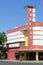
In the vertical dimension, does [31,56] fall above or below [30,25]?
below

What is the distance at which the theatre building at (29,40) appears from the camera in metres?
69.4

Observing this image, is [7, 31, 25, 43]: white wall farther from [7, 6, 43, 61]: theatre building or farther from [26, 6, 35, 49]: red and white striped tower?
[26, 6, 35, 49]: red and white striped tower

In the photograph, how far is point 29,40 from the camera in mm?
69750

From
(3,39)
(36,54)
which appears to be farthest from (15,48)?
(3,39)

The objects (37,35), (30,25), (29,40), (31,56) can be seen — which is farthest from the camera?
(31,56)

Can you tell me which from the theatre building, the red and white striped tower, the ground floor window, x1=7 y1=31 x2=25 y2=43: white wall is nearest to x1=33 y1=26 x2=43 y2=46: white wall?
the theatre building

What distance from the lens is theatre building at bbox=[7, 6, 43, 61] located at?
69375mm

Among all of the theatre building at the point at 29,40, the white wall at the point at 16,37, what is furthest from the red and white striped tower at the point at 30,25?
the white wall at the point at 16,37

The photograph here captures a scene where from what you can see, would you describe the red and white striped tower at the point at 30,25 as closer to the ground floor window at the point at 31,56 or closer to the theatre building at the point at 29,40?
the theatre building at the point at 29,40

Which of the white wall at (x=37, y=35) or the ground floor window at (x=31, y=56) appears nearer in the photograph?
the white wall at (x=37, y=35)

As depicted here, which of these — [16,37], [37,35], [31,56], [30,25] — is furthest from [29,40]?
[16,37]

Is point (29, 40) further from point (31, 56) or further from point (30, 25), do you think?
point (31, 56)

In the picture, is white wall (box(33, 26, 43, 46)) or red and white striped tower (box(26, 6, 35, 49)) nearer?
white wall (box(33, 26, 43, 46))

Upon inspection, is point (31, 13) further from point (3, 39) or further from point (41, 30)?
point (3, 39)
